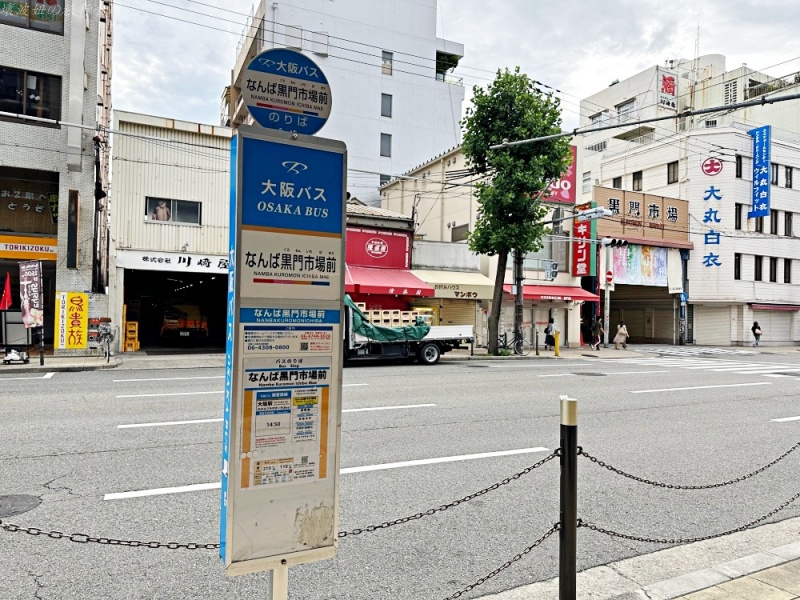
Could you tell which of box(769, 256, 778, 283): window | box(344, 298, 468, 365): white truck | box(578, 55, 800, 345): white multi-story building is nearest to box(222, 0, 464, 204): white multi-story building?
box(578, 55, 800, 345): white multi-story building

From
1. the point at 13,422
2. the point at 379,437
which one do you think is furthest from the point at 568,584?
the point at 13,422

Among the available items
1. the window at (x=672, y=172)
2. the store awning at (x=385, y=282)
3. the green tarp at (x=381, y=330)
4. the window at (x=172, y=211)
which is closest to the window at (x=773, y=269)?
the window at (x=672, y=172)

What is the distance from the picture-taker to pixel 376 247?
2541 centimetres

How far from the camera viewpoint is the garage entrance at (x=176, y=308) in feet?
Answer: 92.9

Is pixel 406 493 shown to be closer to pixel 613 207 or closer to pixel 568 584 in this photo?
pixel 568 584

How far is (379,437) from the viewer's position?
25.8 feet

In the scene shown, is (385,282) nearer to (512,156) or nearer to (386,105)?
(512,156)

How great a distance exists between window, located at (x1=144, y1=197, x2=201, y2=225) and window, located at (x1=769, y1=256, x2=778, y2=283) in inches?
1475

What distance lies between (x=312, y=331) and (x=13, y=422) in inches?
310

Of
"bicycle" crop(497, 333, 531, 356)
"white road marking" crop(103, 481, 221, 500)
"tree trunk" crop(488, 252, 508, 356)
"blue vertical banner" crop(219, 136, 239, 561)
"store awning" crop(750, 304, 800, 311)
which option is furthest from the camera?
"store awning" crop(750, 304, 800, 311)

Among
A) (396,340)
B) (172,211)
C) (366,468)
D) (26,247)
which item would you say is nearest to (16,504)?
(366,468)

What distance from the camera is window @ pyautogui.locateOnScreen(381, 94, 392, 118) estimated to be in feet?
140

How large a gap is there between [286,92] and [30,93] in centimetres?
2190

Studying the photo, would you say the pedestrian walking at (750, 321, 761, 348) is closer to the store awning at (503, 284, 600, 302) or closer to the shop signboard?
the store awning at (503, 284, 600, 302)
